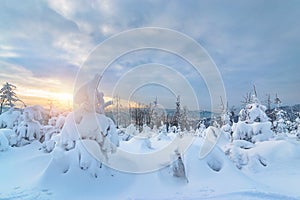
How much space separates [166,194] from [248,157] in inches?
293

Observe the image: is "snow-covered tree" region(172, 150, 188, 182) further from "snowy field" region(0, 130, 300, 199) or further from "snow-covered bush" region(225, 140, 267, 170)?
"snow-covered bush" region(225, 140, 267, 170)

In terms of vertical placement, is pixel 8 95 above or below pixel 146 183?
above

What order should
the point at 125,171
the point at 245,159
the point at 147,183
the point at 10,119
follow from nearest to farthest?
1. the point at 147,183
2. the point at 125,171
3. the point at 245,159
4. the point at 10,119

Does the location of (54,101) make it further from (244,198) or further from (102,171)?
(244,198)

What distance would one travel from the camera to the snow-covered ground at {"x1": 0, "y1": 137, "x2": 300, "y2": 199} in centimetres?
880

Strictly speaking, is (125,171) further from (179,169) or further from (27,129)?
(27,129)

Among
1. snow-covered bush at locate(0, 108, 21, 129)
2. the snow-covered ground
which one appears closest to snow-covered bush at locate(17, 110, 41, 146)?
snow-covered bush at locate(0, 108, 21, 129)

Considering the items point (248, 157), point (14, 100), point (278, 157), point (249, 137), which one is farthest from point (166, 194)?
point (14, 100)

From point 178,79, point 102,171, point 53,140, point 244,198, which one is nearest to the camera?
point 244,198

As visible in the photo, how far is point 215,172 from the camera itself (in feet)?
36.3

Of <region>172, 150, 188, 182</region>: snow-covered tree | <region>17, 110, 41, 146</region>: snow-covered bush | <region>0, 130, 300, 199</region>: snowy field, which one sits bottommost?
<region>0, 130, 300, 199</region>: snowy field

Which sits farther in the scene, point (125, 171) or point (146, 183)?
point (125, 171)

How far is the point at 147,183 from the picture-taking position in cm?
992

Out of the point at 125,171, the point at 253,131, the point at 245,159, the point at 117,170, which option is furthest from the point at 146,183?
the point at 253,131
